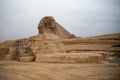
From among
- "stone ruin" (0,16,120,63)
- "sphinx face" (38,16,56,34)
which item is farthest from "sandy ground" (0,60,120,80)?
"sphinx face" (38,16,56,34)

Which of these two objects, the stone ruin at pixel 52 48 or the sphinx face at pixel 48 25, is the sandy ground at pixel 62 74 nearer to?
the stone ruin at pixel 52 48

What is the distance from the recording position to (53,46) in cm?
1513

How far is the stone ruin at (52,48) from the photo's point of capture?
1287cm

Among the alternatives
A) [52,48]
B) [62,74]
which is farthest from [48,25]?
[62,74]

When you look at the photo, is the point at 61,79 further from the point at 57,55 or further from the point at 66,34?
the point at 66,34

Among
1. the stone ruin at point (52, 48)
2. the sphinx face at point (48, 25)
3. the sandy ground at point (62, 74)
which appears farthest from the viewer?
the sphinx face at point (48, 25)

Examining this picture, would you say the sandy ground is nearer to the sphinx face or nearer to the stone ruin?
the stone ruin

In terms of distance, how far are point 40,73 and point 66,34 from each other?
1609cm

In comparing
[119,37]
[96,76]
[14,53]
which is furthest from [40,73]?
[119,37]

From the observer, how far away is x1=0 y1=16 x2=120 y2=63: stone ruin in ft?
42.2

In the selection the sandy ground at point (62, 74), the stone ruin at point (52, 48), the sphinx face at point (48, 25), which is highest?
the sphinx face at point (48, 25)

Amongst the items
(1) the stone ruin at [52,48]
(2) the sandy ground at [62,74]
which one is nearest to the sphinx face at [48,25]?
A: (1) the stone ruin at [52,48]

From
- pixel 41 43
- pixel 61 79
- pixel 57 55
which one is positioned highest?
pixel 41 43

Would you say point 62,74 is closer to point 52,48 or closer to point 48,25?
point 52,48
